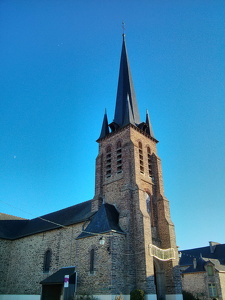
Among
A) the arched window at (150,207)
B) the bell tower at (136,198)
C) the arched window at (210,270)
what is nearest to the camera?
the bell tower at (136,198)

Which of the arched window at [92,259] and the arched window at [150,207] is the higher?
the arched window at [150,207]

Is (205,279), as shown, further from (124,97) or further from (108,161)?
(124,97)

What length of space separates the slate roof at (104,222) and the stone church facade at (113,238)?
8 cm

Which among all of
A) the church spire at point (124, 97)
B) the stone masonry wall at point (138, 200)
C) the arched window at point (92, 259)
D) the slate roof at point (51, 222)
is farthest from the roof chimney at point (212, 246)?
the arched window at point (92, 259)

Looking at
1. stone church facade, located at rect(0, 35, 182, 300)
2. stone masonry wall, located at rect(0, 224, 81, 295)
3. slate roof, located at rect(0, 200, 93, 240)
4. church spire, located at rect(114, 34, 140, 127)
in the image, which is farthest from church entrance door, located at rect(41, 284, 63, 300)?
church spire, located at rect(114, 34, 140, 127)

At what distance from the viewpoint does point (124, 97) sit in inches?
1141

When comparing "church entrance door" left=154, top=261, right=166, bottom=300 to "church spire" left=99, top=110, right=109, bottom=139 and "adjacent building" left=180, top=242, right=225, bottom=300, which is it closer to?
"adjacent building" left=180, top=242, right=225, bottom=300

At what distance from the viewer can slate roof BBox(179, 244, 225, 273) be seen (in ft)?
109

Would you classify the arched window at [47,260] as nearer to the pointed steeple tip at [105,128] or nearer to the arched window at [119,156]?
the arched window at [119,156]

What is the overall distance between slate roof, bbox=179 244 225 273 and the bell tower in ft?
48.0

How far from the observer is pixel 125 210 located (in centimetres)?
2092

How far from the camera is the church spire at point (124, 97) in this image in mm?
27308

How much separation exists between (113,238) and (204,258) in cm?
2150

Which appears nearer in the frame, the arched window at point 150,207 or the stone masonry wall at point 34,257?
the stone masonry wall at point 34,257
